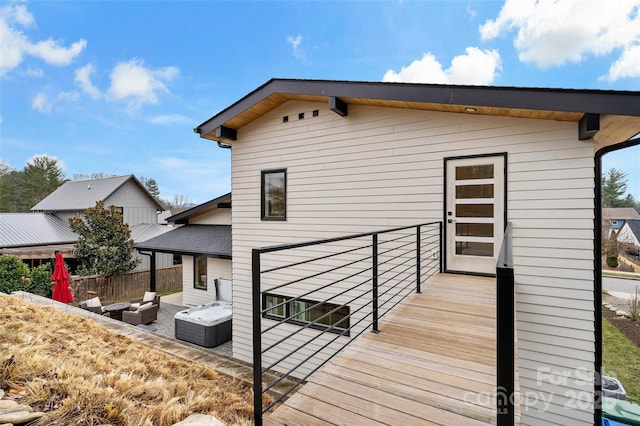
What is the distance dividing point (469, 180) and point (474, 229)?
79 centimetres

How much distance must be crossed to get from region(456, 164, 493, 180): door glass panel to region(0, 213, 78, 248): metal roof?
19847 mm

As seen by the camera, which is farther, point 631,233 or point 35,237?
point 631,233

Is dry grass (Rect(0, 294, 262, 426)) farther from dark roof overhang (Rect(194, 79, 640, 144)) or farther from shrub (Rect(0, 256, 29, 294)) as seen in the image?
shrub (Rect(0, 256, 29, 294))

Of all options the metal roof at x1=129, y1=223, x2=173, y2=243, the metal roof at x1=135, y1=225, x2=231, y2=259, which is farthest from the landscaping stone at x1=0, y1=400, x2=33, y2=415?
the metal roof at x1=129, y1=223, x2=173, y2=243

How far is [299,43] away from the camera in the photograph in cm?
1541

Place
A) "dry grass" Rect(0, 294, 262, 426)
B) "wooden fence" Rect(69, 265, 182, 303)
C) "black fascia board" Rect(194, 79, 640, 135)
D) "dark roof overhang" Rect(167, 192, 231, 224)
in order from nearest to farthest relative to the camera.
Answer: "dry grass" Rect(0, 294, 262, 426) < "black fascia board" Rect(194, 79, 640, 135) < "dark roof overhang" Rect(167, 192, 231, 224) < "wooden fence" Rect(69, 265, 182, 303)

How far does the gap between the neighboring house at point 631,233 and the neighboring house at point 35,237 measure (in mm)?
36333

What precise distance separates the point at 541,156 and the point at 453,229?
1.56m

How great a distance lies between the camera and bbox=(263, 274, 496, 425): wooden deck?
169 cm

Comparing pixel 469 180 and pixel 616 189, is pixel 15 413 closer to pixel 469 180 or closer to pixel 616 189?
pixel 469 180

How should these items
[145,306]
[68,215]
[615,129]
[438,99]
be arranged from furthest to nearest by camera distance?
[68,215]
[145,306]
[438,99]
[615,129]

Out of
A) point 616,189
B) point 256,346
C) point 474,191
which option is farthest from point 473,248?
point 616,189

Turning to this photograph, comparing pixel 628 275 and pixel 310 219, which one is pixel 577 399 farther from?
pixel 628 275

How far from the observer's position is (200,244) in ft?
32.4
